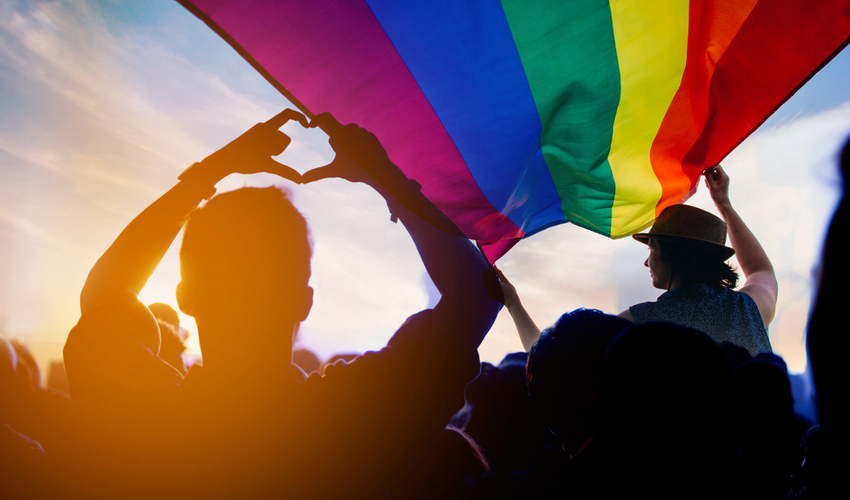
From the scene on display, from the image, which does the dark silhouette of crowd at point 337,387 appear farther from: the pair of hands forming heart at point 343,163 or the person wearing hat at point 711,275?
the person wearing hat at point 711,275

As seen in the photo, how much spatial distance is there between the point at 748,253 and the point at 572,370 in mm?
1850

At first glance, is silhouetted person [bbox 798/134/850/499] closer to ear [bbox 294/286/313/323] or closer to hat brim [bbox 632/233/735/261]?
ear [bbox 294/286/313/323]

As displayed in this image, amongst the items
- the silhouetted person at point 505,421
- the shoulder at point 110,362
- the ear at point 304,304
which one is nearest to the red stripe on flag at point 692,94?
the silhouetted person at point 505,421

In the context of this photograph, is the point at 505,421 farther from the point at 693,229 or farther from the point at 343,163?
the point at 693,229

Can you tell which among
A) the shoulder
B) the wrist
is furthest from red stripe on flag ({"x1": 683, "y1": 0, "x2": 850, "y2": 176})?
the shoulder

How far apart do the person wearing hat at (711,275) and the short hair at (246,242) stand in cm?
160

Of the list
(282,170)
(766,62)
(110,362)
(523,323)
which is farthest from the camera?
A: (523,323)

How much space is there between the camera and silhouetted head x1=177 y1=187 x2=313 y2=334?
0.86 metres

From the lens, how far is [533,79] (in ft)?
5.91

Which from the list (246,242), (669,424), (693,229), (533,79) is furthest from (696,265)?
(246,242)

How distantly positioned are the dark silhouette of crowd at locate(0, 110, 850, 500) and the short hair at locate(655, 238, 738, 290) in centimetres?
108

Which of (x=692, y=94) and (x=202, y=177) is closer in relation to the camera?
(x=202, y=177)

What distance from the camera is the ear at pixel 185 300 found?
2.92 ft

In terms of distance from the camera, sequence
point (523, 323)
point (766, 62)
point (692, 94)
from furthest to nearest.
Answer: point (523, 323) < point (692, 94) < point (766, 62)
